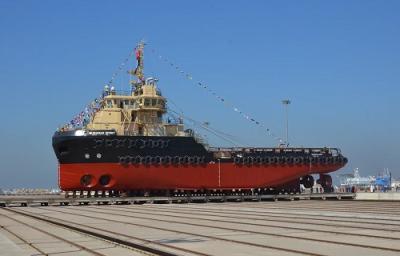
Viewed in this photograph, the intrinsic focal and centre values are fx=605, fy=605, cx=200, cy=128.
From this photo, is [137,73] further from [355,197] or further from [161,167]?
[355,197]

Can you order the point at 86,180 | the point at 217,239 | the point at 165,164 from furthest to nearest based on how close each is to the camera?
1. the point at 165,164
2. the point at 86,180
3. the point at 217,239

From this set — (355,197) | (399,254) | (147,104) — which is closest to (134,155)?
(147,104)

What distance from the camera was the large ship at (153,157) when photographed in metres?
50.2

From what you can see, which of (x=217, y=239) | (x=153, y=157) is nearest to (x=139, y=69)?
(x=153, y=157)

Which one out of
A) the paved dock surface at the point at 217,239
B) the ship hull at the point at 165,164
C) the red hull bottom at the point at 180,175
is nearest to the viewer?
the paved dock surface at the point at 217,239

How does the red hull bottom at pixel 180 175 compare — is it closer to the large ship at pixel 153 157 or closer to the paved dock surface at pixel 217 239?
the large ship at pixel 153 157

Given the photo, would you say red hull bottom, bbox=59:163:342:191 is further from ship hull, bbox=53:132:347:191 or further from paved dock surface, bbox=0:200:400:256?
paved dock surface, bbox=0:200:400:256

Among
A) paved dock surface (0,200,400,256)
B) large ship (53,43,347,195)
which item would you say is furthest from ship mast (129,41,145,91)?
paved dock surface (0,200,400,256)

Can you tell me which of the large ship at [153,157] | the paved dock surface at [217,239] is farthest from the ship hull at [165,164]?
the paved dock surface at [217,239]

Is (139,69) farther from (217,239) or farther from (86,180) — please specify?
(217,239)

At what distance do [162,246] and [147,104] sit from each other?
4160 cm

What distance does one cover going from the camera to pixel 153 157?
5162 centimetres

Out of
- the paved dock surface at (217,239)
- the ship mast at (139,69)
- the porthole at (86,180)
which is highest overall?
the ship mast at (139,69)

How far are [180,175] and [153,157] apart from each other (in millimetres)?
3101
